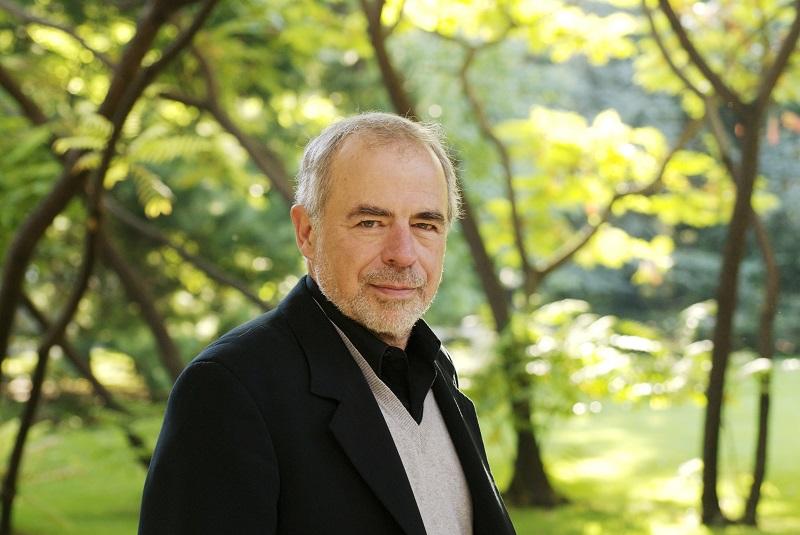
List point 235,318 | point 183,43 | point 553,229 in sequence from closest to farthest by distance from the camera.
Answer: point 183,43, point 553,229, point 235,318

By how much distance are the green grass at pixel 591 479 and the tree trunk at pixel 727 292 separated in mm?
493

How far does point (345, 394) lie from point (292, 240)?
7741 millimetres

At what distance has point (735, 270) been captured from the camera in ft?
16.8

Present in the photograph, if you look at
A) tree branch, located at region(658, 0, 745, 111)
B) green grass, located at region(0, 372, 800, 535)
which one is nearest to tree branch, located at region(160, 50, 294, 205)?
green grass, located at region(0, 372, 800, 535)

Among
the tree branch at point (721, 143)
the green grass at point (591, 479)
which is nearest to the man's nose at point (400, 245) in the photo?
the green grass at point (591, 479)

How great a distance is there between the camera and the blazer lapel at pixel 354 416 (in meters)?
1.39

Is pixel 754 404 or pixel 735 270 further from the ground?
pixel 754 404

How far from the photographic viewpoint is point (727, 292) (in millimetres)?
5148

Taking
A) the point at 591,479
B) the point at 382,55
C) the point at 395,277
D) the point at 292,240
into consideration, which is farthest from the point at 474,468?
the point at 292,240

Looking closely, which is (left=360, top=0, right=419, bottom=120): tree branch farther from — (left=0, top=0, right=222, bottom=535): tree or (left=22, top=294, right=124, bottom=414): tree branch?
(left=22, top=294, right=124, bottom=414): tree branch

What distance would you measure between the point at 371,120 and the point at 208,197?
7.43m

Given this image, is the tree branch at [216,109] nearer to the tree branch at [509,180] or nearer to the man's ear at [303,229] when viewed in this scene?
the tree branch at [509,180]

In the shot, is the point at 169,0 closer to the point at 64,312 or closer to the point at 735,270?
the point at 64,312

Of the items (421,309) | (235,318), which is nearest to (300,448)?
(421,309)
